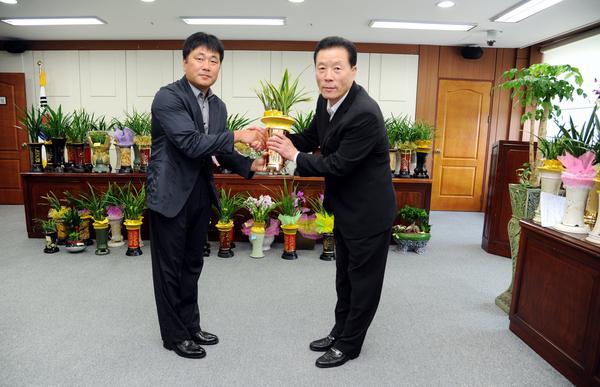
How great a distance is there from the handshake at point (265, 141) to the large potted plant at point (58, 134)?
10.4ft

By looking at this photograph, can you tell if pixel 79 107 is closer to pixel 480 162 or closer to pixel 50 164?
pixel 50 164

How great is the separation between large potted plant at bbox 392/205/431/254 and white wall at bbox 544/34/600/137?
2.61 m

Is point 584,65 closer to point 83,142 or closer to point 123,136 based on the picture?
point 123,136

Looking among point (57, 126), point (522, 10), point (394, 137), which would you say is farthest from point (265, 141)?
point (522, 10)

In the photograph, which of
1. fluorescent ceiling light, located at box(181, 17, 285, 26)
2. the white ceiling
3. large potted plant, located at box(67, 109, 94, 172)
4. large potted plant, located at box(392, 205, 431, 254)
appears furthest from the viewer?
fluorescent ceiling light, located at box(181, 17, 285, 26)

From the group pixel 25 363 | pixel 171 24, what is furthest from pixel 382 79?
pixel 25 363

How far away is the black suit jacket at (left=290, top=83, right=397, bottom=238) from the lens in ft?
5.61

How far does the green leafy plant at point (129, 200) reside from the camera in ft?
12.5

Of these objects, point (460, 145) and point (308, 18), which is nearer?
point (308, 18)

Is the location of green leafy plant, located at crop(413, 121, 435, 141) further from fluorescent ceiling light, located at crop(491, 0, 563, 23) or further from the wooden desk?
fluorescent ceiling light, located at crop(491, 0, 563, 23)

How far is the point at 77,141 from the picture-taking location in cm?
427

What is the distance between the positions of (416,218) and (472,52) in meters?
3.67

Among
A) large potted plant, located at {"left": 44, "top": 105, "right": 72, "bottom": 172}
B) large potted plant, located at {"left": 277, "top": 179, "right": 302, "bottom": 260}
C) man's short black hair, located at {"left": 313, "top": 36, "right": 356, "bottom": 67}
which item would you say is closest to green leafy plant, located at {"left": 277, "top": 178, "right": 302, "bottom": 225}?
large potted plant, located at {"left": 277, "top": 179, "right": 302, "bottom": 260}

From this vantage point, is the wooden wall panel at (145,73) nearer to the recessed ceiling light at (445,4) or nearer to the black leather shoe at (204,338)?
the recessed ceiling light at (445,4)
